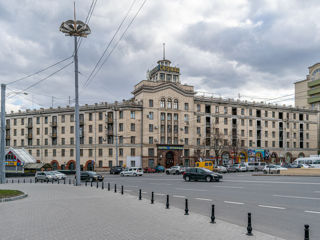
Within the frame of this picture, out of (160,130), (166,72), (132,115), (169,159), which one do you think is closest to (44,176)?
(132,115)

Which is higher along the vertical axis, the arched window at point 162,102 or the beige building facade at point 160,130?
the arched window at point 162,102

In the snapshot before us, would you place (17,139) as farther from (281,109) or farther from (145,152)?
(281,109)

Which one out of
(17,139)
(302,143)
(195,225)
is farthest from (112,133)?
(195,225)

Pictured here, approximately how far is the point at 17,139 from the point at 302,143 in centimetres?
7289

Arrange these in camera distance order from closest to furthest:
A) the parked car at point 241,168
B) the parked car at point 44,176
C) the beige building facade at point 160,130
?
1. the parked car at point 44,176
2. the parked car at point 241,168
3. the beige building facade at point 160,130

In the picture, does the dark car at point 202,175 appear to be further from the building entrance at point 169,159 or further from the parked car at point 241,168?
the building entrance at point 169,159

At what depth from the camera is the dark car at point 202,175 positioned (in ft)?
96.5

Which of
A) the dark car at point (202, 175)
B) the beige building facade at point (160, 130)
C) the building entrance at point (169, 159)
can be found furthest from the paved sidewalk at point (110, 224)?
the building entrance at point (169, 159)

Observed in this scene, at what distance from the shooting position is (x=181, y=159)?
66125mm

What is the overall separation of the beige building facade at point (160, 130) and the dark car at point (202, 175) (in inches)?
1130

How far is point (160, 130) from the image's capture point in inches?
2564

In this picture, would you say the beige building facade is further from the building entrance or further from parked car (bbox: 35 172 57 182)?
parked car (bbox: 35 172 57 182)

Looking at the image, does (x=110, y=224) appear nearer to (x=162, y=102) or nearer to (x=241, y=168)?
(x=241, y=168)

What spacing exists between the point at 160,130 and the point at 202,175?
35.4 metres
